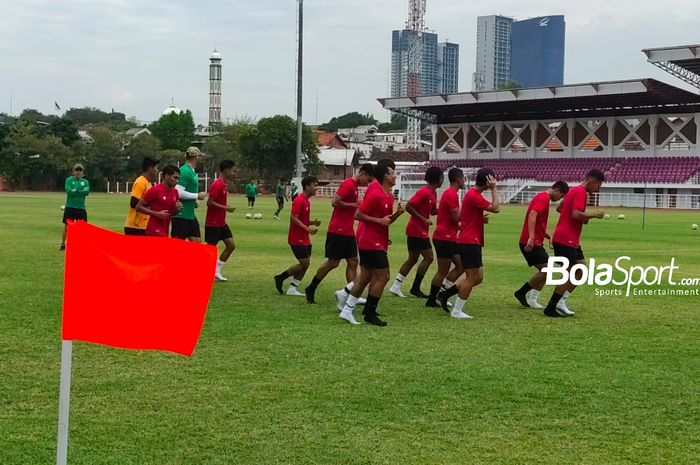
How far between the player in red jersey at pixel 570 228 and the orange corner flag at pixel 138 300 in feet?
25.3

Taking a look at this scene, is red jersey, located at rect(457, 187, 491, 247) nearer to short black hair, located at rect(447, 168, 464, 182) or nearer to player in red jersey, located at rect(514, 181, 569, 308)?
short black hair, located at rect(447, 168, 464, 182)

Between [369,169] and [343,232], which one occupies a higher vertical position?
[369,169]

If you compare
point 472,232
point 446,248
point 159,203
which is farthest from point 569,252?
point 159,203

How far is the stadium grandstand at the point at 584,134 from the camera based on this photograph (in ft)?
199

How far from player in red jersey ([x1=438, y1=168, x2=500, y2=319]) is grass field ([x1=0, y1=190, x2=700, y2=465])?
39 cm

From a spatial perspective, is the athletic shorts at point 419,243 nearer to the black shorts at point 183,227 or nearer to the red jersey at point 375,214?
the red jersey at point 375,214

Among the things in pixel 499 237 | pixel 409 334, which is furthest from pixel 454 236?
pixel 499 237

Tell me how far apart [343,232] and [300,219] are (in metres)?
0.85

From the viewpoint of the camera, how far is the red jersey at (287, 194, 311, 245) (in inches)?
481

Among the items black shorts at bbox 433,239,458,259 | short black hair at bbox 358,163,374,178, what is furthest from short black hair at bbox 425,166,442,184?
short black hair at bbox 358,163,374,178

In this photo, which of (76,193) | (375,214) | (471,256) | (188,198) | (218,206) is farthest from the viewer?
(76,193)

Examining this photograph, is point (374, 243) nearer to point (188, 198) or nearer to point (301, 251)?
point (301, 251)

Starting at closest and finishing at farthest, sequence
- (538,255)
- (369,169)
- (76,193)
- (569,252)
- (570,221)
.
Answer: (369,169), (570,221), (569,252), (538,255), (76,193)

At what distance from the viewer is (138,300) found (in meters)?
4.04
